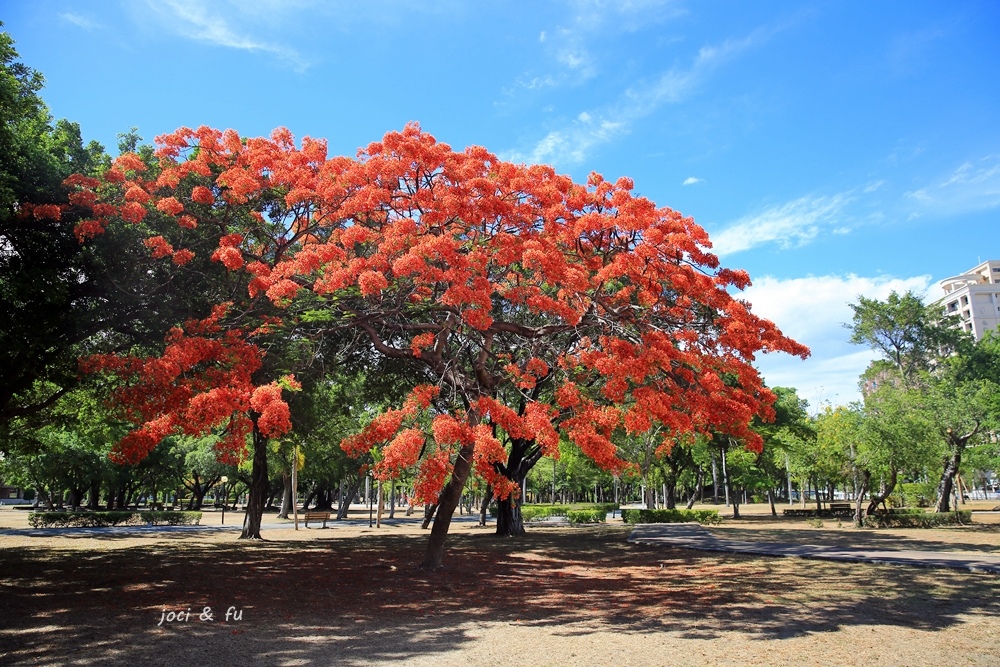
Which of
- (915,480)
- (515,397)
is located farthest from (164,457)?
(915,480)

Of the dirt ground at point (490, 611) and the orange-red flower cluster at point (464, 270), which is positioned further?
the orange-red flower cluster at point (464, 270)

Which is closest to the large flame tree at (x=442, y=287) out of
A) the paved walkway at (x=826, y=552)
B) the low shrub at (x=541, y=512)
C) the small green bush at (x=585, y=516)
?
the paved walkway at (x=826, y=552)

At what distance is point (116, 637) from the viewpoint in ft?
22.7

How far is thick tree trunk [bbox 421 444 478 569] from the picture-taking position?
1233cm

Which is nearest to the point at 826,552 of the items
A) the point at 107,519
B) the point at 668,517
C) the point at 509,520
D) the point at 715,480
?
the point at 509,520

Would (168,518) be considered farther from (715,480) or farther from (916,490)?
(715,480)

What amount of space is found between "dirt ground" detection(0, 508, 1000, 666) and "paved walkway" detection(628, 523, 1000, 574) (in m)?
0.86

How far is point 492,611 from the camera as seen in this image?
Answer: 8883 mm

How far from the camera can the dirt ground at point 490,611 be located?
635 centimetres

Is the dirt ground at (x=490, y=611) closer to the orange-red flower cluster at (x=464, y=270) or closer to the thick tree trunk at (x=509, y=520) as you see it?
the orange-red flower cluster at (x=464, y=270)

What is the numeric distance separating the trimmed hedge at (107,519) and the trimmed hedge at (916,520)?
32641mm

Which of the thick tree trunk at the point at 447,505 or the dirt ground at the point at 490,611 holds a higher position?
the thick tree trunk at the point at 447,505

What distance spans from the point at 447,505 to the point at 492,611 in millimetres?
3980

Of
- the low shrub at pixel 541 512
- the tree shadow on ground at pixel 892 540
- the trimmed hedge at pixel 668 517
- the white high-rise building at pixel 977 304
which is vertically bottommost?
the low shrub at pixel 541 512
